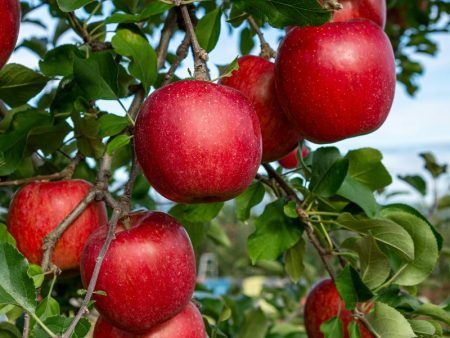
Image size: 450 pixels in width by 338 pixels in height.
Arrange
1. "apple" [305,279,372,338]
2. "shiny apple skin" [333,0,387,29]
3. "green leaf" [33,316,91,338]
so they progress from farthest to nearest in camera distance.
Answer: "apple" [305,279,372,338] → "shiny apple skin" [333,0,387,29] → "green leaf" [33,316,91,338]

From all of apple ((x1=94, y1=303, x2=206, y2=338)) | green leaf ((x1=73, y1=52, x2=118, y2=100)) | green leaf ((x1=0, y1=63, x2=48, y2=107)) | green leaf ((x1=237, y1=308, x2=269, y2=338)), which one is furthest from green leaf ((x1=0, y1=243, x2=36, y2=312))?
green leaf ((x1=237, y1=308, x2=269, y2=338))

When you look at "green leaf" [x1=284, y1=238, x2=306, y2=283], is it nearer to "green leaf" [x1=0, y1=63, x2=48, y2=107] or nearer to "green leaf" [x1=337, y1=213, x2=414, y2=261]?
"green leaf" [x1=337, y1=213, x2=414, y2=261]

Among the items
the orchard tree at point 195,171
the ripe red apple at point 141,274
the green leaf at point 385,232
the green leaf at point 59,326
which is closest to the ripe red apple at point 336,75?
the orchard tree at point 195,171

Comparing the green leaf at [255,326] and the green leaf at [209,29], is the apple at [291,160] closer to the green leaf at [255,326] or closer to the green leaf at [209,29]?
the green leaf at [255,326]

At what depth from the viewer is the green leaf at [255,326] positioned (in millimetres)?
1276

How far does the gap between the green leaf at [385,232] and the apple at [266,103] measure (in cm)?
14

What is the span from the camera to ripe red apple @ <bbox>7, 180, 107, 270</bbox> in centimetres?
88

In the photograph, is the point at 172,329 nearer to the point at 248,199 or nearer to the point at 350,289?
the point at 350,289

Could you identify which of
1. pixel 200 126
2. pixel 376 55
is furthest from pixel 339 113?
pixel 200 126

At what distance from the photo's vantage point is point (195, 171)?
665 mm

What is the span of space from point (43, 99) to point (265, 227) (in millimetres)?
576

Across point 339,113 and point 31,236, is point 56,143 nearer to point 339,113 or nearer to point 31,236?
point 31,236

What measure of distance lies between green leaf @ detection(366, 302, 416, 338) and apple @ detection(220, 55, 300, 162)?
0.25m

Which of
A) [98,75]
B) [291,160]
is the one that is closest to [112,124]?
[98,75]
